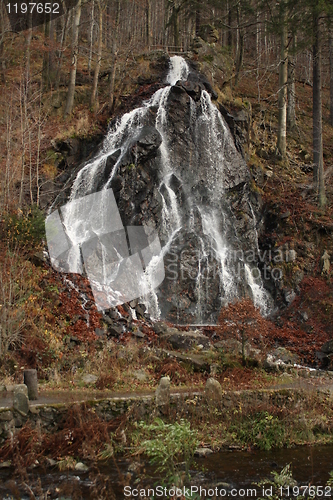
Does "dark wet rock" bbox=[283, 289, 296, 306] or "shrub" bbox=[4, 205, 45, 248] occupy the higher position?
"shrub" bbox=[4, 205, 45, 248]

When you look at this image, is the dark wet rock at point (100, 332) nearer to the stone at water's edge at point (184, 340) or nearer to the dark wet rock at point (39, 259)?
the stone at water's edge at point (184, 340)

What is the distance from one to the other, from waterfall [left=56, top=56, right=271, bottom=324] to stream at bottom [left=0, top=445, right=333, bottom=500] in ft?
25.7

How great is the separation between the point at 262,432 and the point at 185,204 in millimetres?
10753

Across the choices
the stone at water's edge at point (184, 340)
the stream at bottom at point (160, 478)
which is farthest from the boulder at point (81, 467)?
the stone at water's edge at point (184, 340)

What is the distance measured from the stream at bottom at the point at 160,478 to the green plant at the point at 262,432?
428 millimetres

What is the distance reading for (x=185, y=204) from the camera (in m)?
18.0

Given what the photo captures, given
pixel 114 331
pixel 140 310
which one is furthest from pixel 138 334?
pixel 140 310

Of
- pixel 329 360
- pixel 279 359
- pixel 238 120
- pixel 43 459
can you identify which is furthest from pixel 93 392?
pixel 238 120

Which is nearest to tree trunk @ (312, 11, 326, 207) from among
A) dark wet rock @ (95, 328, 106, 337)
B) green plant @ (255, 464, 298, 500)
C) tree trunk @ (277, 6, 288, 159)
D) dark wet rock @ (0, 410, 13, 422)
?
tree trunk @ (277, 6, 288, 159)

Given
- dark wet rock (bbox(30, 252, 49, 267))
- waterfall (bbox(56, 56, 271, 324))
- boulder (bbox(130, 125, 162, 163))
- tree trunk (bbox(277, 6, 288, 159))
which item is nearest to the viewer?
dark wet rock (bbox(30, 252, 49, 267))

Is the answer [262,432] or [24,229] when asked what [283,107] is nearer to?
[24,229]

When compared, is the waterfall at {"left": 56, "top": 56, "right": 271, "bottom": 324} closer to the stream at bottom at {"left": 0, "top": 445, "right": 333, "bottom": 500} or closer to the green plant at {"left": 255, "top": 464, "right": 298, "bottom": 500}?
the stream at bottom at {"left": 0, "top": 445, "right": 333, "bottom": 500}

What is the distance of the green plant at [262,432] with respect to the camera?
27.4 ft

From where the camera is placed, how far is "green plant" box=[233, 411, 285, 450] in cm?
834
